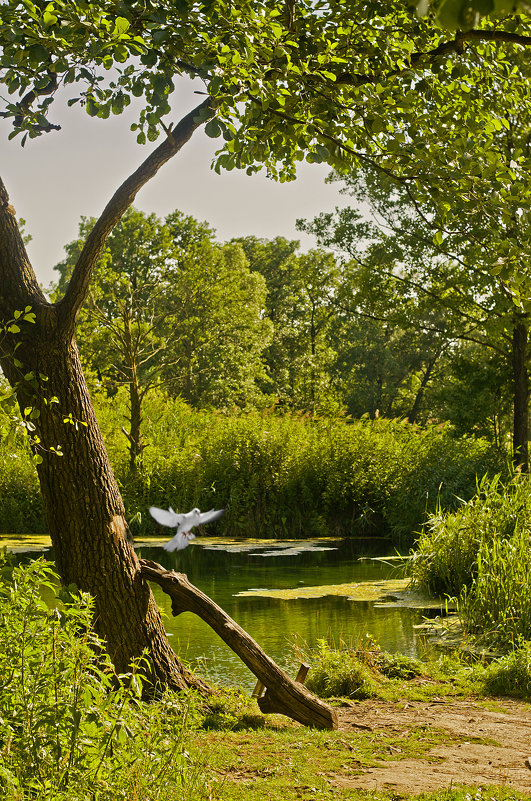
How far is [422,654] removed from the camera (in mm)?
6812

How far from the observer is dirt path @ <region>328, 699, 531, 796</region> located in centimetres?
368

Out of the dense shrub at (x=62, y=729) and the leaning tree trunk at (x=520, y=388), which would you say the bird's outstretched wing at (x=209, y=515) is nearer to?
the leaning tree trunk at (x=520, y=388)

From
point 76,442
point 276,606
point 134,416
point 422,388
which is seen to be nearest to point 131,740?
point 76,442

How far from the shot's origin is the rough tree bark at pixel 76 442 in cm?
465

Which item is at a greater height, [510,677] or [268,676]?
[268,676]

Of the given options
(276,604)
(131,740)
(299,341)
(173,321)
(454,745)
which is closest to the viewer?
(131,740)

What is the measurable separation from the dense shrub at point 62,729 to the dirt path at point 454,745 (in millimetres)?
1017

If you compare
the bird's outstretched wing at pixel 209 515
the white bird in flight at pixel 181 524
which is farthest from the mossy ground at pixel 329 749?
the white bird in flight at pixel 181 524

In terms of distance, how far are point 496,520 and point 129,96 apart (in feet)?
18.3

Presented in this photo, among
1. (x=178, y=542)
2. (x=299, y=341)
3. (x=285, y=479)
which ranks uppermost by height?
(x=299, y=341)

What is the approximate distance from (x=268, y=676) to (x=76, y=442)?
1722mm

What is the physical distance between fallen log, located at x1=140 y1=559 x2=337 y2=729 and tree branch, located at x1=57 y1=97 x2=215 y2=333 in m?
1.59

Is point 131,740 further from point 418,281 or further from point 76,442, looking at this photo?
point 418,281

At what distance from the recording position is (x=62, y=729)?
8.52 ft
